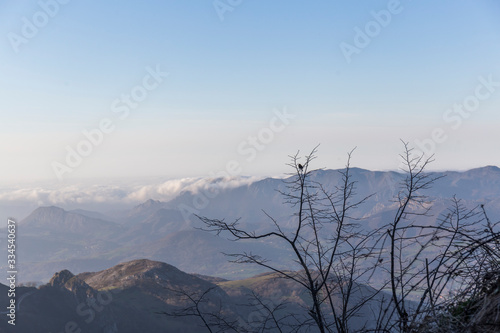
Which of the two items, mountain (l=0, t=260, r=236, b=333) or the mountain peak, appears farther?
the mountain peak

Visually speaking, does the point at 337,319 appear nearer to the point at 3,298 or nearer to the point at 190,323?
the point at 3,298

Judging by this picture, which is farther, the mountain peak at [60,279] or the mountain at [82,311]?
the mountain peak at [60,279]

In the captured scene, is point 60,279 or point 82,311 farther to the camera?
point 60,279

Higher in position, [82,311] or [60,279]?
[60,279]

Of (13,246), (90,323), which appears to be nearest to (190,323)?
(90,323)

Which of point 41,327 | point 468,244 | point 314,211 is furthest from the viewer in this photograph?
point 41,327

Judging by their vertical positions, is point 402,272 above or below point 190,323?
above

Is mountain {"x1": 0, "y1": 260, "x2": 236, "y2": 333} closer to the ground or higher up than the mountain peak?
closer to the ground

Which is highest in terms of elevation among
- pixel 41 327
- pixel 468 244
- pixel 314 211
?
pixel 314 211

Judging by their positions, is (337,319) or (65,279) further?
(65,279)

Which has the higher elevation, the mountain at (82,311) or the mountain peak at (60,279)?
the mountain peak at (60,279)

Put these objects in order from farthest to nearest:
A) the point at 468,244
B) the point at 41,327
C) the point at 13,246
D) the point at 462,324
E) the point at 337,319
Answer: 1. the point at 41,327
2. the point at 13,246
3. the point at 337,319
4. the point at 468,244
5. the point at 462,324
